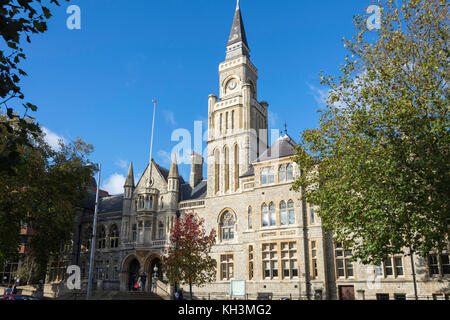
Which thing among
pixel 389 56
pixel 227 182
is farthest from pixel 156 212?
pixel 389 56

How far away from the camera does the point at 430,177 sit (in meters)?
17.4

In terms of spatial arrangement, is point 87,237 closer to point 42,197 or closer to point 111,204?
point 111,204

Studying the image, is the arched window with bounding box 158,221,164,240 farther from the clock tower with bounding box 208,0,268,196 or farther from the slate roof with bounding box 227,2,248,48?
the slate roof with bounding box 227,2,248,48

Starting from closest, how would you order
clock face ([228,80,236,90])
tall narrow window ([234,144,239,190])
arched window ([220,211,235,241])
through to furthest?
arched window ([220,211,235,241]) < tall narrow window ([234,144,239,190]) < clock face ([228,80,236,90])

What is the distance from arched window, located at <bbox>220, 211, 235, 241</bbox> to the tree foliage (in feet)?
60.5

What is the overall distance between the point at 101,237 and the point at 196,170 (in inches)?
595

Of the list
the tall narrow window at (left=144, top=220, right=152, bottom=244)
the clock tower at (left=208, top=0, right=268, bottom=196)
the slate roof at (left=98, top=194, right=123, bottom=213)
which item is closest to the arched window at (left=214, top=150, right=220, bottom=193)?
the clock tower at (left=208, top=0, right=268, bottom=196)

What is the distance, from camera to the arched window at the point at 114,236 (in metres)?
46.6

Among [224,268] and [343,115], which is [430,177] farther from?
[224,268]

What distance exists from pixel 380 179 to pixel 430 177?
231 cm

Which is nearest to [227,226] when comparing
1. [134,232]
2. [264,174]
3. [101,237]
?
[264,174]

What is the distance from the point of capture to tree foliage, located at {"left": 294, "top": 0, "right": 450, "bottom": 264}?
17.7m

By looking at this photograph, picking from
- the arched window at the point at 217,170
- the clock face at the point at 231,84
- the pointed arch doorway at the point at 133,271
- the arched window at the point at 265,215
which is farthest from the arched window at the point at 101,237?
the clock face at the point at 231,84
